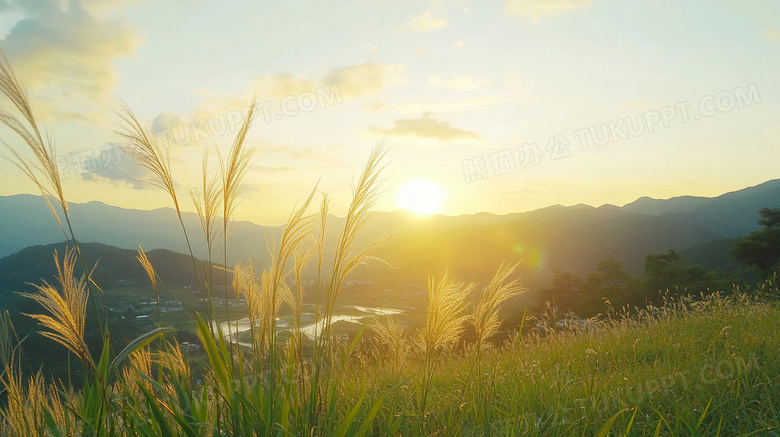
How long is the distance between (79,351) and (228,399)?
701 mm

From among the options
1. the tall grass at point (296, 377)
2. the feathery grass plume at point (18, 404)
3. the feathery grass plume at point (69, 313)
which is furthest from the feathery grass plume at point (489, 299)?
the feathery grass plume at point (18, 404)

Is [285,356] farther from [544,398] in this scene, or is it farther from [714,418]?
[714,418]

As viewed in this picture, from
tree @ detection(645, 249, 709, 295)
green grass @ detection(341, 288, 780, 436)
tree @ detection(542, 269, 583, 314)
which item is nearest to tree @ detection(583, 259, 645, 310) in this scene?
tree @ detection(542, 269, 583, 314)

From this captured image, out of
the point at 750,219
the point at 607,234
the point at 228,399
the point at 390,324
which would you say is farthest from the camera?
the point at 750,219

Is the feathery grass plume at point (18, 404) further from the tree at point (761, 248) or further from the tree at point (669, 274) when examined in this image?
the tree at point (761, 248)

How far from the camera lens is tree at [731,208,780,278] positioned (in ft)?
113

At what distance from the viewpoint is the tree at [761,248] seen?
3453cm

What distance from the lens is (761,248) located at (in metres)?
35.2

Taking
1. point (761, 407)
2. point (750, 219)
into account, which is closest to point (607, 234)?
point (750, 219)

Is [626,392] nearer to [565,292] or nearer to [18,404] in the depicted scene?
[18,404]

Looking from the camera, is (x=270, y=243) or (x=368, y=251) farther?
(x=270, y=243)

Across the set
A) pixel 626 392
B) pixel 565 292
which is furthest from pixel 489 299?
pixel 565 292

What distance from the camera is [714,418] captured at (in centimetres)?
361

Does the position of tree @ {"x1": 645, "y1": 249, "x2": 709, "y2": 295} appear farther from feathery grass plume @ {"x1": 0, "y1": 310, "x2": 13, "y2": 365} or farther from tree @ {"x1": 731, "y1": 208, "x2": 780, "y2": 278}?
feathery grass plume @ {"x1": 0, "y1": 310, "x2": 13, "y2": 365}
